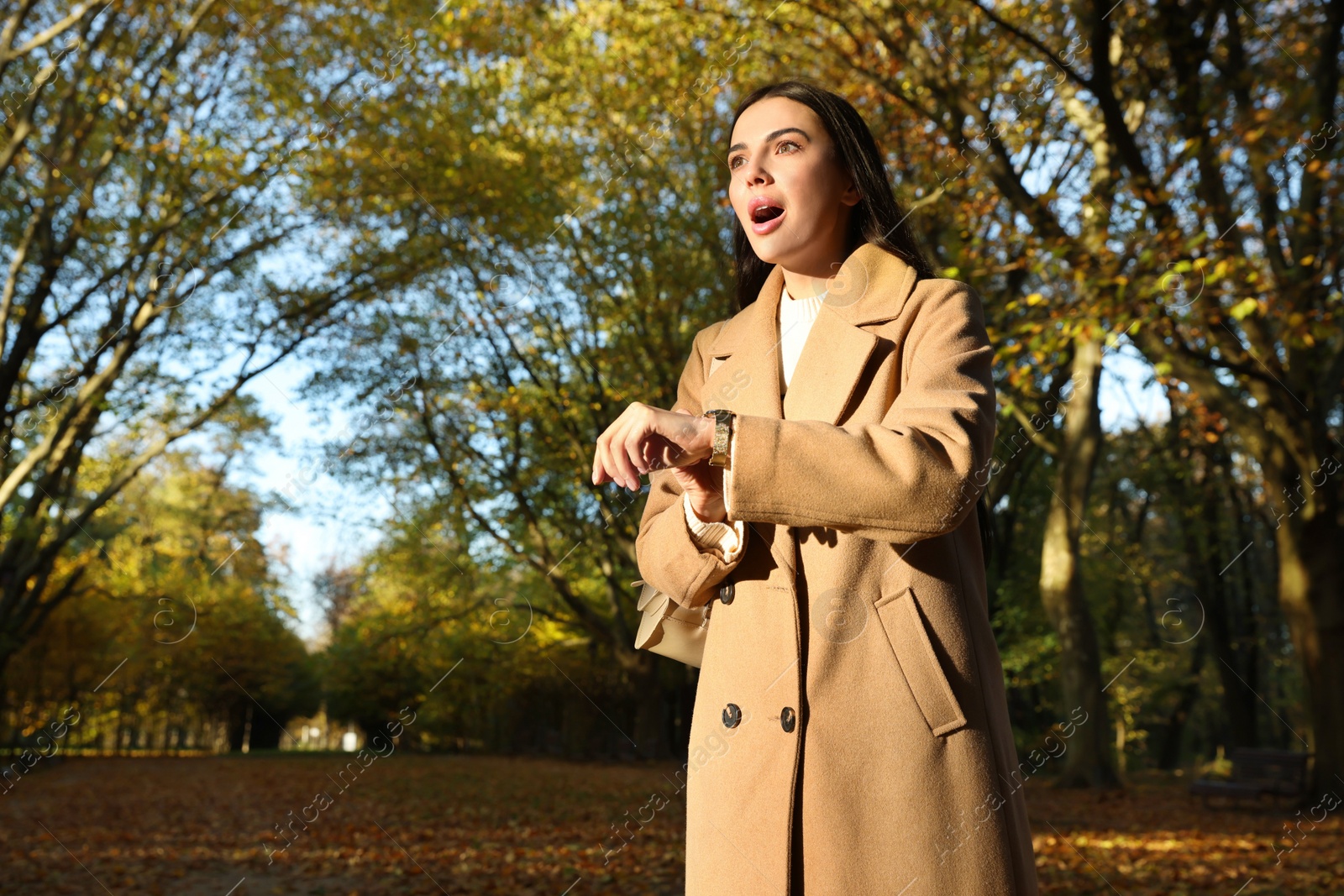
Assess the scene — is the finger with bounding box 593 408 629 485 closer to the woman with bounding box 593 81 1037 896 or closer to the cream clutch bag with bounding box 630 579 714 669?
the woman with bounding box 593 81 1037 896

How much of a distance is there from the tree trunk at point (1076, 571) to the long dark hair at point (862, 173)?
13245 millimetres

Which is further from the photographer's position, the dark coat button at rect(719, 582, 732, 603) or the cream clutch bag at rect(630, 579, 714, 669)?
the cream clutch bag at rect(630, 579, 714, 669)

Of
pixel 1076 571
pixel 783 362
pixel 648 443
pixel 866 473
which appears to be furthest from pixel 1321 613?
pixel 648 443

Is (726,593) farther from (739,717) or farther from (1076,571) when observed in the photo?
(1076,571)

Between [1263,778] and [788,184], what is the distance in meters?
15.4

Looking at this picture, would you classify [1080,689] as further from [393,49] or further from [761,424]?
[761,424]

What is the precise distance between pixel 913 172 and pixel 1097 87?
22.9 feet

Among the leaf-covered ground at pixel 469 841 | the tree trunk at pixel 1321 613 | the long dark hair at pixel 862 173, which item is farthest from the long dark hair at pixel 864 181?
the tree trunk at pixel 1321 613

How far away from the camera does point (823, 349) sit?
75.2 inches

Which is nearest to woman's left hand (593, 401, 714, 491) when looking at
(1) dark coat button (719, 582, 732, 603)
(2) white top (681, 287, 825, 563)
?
(2) white top (681, 287, 825, 563)

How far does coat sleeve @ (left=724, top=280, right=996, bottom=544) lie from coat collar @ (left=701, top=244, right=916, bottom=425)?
0.25 m

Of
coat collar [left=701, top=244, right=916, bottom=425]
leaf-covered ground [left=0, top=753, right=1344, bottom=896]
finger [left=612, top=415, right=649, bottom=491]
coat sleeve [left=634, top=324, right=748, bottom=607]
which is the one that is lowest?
leaf-covered ground [left=0, top=753, right=1344, bottom=896]

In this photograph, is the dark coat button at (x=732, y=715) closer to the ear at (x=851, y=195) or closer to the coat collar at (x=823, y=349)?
the coat collar at (x=823, y=349)

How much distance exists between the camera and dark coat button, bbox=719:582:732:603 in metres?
1.89
